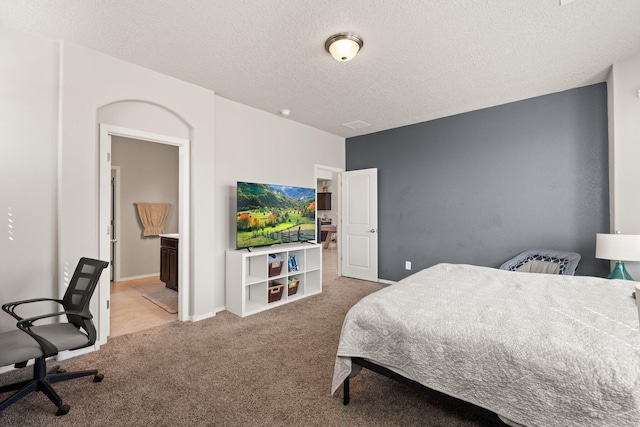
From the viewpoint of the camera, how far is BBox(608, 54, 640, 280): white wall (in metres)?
2.82

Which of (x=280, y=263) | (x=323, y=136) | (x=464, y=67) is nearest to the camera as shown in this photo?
(x=464, y=67)

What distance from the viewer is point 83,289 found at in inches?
84.9

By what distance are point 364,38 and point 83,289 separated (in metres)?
2.91

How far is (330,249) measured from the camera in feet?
31.7

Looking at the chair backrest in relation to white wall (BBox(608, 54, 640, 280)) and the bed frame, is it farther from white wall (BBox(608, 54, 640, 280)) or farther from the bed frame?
white wall (BBox(608, 54, 640, 280))

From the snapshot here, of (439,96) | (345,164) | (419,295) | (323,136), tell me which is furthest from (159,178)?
(419,295)

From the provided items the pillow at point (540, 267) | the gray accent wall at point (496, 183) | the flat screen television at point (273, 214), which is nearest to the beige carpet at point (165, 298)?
the flat screen television at point (273, 214)

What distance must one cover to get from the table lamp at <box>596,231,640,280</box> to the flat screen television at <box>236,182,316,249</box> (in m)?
3.35

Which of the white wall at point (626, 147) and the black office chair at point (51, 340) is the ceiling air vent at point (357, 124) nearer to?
the white wall at point (626, 147)

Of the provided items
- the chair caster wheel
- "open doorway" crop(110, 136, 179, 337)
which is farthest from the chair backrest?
"open doorway" crop(110, 136, 179, 337)

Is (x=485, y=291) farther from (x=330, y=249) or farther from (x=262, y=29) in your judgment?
(x=330, y=249)

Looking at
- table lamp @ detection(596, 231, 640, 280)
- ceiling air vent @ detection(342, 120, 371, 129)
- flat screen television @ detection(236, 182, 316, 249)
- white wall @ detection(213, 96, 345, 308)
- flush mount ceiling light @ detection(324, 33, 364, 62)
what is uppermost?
ceiling air vent @ detection(342, 120, 371, 129)

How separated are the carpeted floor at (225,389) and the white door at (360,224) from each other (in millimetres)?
2411

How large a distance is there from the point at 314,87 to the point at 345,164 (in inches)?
96.8
